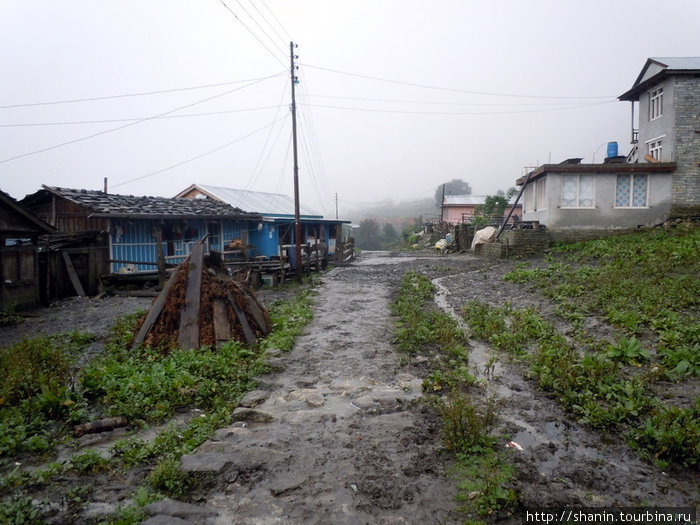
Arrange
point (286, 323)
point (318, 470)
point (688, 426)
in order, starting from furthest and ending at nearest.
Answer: point (286, 323) → point (688, 426) → point (318, 470)

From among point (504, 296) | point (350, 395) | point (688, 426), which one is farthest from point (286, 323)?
point (688, 426)

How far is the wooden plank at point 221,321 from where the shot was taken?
814 cm

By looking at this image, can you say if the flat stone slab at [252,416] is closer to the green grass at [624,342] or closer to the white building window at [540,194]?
the green grass at [624,342]

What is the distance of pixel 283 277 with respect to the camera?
1856 cm

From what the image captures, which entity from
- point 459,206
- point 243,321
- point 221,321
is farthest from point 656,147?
point 459,206

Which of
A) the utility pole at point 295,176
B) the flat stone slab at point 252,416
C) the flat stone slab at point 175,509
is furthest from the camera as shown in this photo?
the utility pole at point 295,176

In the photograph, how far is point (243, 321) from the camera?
869cm

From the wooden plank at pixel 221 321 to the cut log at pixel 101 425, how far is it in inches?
115

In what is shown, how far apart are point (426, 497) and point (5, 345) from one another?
389 inches

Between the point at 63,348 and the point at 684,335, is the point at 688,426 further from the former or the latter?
the point at 63,348

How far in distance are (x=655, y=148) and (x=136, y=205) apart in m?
25.6

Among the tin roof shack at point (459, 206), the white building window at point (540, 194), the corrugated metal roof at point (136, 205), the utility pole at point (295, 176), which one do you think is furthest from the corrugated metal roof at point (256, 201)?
the tin roof shack at point (459, 206)

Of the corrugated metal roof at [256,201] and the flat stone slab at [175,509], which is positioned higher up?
the corrugated metal roof at [256,201]

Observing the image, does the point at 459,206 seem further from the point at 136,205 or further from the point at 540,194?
the point at 136,205
